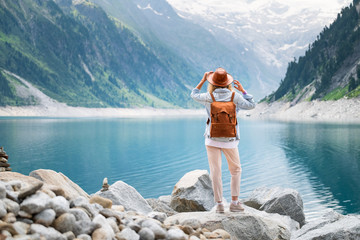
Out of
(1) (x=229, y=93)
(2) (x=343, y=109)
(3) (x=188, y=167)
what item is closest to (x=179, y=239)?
(1) (x=229, y=93)

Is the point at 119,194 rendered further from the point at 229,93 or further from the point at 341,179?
the point at 341,179

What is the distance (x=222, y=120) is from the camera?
10148mm

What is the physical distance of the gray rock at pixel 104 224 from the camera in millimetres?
8008

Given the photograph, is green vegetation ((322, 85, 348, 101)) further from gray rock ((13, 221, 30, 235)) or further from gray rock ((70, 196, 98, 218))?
gray rock ((13, 221, 30, 235))

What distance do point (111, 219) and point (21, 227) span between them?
6.73 feet

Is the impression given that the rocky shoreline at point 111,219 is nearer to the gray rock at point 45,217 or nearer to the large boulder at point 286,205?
the gray rock at point 45,217

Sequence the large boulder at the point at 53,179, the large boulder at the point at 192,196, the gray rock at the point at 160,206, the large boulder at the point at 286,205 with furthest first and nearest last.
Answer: the large boulder at the point at 286,205, the gray rock at the point at 160,206, the large boulder at the point at 192,196, the large boulder at the point at 53,179

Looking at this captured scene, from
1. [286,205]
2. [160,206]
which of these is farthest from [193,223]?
[286,205]

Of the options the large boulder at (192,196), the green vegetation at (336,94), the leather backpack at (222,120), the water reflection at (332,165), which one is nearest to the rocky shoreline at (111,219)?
the large boulder at (192,196)

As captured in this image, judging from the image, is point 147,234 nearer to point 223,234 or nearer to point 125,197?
point 223,234

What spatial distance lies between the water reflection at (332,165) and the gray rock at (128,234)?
17969 millimetres

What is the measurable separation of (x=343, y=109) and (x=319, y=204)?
12108 cm

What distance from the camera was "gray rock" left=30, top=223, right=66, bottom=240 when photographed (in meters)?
7.24

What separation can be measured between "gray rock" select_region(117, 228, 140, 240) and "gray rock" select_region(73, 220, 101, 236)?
1.69ft
